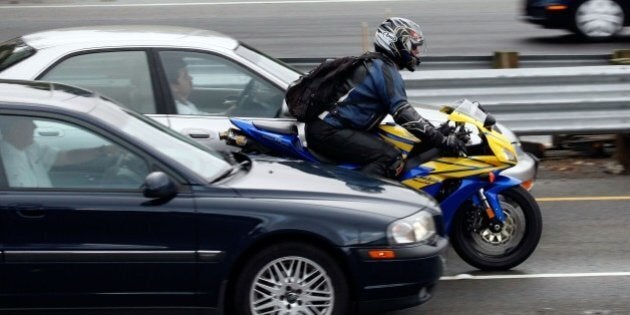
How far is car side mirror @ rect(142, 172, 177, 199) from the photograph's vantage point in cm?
562

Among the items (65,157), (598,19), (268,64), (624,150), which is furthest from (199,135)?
Answer: (598,19)

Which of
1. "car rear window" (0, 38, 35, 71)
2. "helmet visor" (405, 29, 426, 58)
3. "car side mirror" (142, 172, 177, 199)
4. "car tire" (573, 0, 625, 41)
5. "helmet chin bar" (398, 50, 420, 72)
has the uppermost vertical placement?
"car tire" (573, 0, 625, 41)

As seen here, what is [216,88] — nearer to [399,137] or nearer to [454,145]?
[399,137]

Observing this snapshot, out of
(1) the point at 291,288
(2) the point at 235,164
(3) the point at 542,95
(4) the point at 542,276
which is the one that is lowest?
(4) the point at 542,276

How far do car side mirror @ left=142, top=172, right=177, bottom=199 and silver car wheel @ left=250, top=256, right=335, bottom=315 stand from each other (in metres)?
0.62

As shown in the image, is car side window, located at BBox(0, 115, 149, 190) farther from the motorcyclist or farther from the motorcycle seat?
the motorcyclist

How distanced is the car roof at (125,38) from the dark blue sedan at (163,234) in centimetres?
217

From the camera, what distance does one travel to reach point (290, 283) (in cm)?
581

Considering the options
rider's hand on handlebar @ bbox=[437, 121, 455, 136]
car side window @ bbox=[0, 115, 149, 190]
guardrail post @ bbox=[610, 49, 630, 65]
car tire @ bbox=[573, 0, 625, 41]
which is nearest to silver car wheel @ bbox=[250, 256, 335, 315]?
car side window @ bbox=[0, 115, 149, 190]

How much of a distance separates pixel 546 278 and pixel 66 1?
19.4m

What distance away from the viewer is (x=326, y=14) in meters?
22.6

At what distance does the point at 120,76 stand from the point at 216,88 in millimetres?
693

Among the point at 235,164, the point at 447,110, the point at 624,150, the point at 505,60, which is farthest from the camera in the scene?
the point at 505,60

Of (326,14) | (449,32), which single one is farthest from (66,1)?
(449,32)
